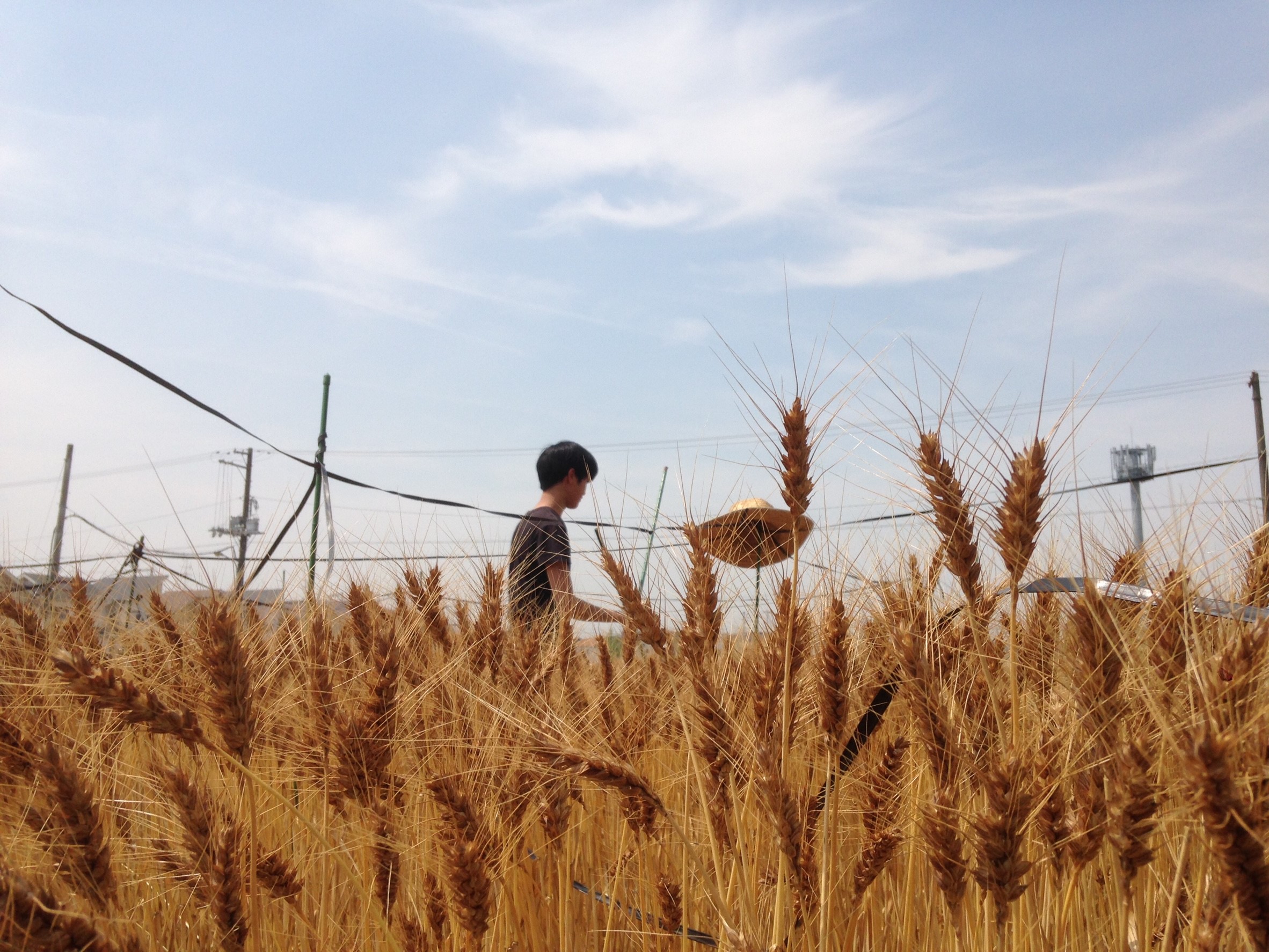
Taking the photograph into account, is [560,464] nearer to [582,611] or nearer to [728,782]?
[582,611]

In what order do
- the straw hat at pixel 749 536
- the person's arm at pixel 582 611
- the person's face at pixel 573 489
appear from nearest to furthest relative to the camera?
the straw hat at pixel 749 536 → the person's arm at pixel 582 611 → the person's face at pixel 573 489

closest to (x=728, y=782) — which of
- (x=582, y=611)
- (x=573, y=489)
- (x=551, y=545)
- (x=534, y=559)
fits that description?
(x=582, y=611)

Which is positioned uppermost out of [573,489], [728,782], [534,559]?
[573,489]

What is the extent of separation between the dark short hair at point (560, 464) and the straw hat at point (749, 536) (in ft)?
9.23

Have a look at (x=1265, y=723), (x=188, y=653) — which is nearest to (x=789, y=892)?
(x=1265, y=723)

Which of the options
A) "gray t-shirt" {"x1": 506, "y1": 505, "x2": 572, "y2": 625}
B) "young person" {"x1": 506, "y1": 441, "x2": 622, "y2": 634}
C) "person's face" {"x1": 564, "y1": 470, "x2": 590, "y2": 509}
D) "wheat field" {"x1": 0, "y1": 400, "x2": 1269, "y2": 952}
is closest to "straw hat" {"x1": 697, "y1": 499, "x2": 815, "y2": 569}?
"wheat field" {"x1": 0, "y1": 400, "x2": 1269, "y2": 952}

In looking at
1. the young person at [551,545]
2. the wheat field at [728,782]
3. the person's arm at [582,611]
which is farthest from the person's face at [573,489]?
the wheat field at [728,782]

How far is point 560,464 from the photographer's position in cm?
505

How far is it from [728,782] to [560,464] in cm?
347

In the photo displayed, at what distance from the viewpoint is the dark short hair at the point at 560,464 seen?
5039mm

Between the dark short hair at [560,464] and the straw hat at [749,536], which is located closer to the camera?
the straw hat at [749,536]

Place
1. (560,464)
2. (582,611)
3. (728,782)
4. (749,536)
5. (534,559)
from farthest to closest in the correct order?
(560,464) < (534,559) < (582,611) < (749,536) < (728,782)

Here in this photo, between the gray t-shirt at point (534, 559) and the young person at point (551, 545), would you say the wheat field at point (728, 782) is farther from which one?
the gray t-shirt at point (534, 559)

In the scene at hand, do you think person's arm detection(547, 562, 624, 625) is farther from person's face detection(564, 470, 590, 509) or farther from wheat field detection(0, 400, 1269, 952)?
person's face detection(564, 470, 590, 509)
